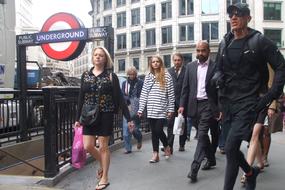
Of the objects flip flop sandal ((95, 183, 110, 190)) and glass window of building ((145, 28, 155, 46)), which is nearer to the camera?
flip flop sandal ((95, 183, 110, 190))

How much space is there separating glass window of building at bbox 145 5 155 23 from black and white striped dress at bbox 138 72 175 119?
60466mm

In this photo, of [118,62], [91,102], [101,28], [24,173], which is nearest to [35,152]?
[24,173]

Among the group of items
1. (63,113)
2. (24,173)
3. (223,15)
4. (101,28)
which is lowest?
(24,173)

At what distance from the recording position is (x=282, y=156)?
836 centimetres

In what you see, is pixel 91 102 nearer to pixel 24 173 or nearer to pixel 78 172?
pixel 78 172

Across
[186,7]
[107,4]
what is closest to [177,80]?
[186,7]

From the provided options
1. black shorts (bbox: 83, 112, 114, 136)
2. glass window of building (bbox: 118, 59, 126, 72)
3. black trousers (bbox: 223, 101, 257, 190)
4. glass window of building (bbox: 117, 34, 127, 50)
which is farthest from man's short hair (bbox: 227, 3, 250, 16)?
glass window of building (bbox: 117, 34, 127, 50)

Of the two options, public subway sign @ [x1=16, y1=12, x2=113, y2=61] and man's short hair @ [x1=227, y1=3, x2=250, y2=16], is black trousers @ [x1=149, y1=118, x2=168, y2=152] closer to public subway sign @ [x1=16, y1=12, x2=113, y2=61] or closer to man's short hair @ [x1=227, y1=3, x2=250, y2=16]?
public subway sign @ [x1=16, y1=12, x2=113, y2=61]

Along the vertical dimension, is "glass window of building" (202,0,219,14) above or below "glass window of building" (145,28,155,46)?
above

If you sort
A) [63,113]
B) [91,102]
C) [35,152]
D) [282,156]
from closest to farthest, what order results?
[91,102]
[63,113]
[282,156]
[35,152]

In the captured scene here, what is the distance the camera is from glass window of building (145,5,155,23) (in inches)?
2670

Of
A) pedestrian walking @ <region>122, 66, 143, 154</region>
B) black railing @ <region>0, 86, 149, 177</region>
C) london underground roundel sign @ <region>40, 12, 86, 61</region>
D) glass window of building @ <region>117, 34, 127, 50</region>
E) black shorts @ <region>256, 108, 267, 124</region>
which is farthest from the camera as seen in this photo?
glass window of building @ <region>117, 34, 127, 50</region>

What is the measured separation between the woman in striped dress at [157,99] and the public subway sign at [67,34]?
1395 mm

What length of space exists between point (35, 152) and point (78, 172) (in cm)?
363
